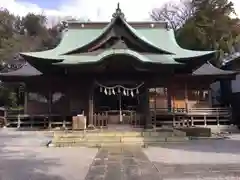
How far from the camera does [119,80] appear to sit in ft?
65.1

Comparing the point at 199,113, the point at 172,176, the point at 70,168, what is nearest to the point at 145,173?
the point at 172,176

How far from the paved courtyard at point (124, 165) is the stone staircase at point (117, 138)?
2288mm

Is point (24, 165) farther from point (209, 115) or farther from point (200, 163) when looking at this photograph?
point (209, 115)

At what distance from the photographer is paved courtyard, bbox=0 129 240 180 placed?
7278 mm

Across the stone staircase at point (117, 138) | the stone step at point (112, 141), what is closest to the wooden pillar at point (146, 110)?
the stone staircase at point (117, 138)

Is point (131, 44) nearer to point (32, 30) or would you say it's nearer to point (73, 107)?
point (73, 107)

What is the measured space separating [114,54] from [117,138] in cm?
517

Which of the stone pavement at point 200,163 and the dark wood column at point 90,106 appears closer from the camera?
the stone pavement at point 200,163

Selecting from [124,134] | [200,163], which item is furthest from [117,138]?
[200,163]

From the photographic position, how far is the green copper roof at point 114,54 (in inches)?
722

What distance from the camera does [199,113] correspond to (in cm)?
2233

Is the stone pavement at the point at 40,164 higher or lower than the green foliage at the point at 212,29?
lower

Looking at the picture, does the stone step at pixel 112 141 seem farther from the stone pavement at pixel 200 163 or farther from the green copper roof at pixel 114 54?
the green copper roof at pixel 114 54

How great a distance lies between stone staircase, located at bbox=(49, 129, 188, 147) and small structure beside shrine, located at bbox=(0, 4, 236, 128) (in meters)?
3.59
